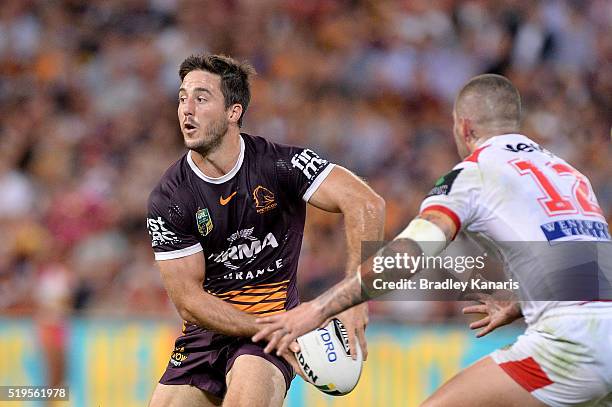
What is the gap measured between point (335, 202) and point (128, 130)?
21.3 feet

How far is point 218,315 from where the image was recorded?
587 centimetres

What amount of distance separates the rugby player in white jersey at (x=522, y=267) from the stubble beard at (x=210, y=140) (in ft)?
5.04

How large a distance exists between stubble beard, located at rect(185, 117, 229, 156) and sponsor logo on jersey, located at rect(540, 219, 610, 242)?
2280mm

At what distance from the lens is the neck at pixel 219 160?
20.3 feet

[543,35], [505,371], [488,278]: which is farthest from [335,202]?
[543,35]

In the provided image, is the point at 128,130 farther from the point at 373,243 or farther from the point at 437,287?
the point at 373,243

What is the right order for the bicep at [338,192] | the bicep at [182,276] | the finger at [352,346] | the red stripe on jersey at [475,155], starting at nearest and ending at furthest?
the red stripe on jersey at [475,155]
the finger at [352,346]
the bicep at [182,276]
the bicep at [338,192]

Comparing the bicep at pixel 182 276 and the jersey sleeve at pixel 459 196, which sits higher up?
the jersey sleeve at pixel 459 196

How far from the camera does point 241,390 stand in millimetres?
5641

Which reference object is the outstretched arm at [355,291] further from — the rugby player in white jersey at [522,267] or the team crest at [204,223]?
the team crest at [204,223]

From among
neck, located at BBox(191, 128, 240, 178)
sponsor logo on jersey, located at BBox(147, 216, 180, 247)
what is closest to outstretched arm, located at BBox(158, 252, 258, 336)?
sponsor logo on jersey, located at BBox(147, 216, 180, 247)

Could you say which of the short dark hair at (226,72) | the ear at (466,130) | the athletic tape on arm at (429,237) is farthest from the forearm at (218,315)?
the ear at (466,130)

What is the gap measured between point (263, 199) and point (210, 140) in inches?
19.1

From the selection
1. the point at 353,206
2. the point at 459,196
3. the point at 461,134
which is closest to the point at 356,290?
the point at 459,196
